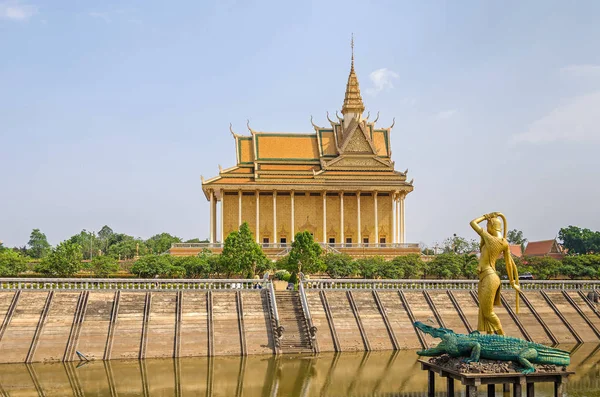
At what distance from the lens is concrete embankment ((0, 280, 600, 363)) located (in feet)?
86.5

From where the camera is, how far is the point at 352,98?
6694 cm

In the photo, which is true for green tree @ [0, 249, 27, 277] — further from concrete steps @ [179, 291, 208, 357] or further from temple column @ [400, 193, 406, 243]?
temple column @ [400, 193, 406, 243]

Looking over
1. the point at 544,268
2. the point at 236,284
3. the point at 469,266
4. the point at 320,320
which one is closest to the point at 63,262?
the point at 236,284

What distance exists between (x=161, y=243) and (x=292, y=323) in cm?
6713

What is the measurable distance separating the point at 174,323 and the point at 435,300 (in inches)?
482

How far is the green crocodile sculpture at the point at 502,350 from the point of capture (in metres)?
17.6

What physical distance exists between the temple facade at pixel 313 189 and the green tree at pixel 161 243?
25151 millimetres

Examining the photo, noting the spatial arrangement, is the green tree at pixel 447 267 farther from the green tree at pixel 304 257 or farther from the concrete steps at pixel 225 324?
the concrete steps at pixel 225 324

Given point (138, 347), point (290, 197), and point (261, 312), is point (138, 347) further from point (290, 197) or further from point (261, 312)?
point (290, 197)

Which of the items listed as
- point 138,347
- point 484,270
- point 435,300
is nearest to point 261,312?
point 138,347

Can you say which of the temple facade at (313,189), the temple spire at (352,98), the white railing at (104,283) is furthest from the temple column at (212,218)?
the white railing at (104,283)

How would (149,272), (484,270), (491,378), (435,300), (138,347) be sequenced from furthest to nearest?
(149,272)
(435,300)
(138,347)
(484,270)
(491,378)

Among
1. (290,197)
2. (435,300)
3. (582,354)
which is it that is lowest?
(582,354)

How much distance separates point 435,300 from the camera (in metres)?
31.8
